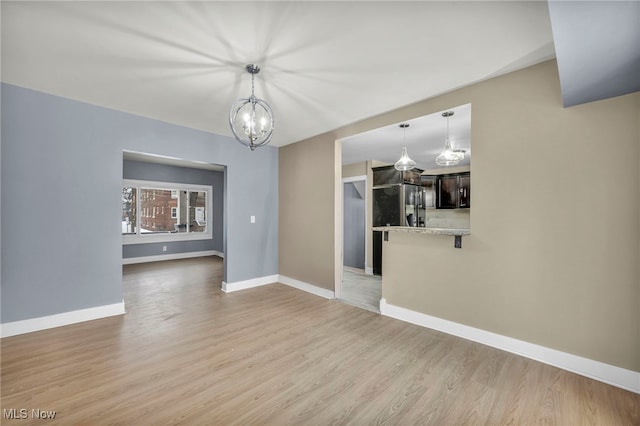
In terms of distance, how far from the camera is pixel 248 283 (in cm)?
456

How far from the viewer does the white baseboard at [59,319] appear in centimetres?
270

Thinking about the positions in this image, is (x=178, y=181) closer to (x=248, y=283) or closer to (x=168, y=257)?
(x=168, y=257)

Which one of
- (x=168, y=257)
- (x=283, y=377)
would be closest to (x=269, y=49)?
(x=283, y=377)

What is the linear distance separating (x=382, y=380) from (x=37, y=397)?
247cm

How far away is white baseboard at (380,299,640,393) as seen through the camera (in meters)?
1.93

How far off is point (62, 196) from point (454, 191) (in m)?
7.05

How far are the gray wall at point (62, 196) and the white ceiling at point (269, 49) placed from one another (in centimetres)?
29

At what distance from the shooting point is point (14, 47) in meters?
2.07

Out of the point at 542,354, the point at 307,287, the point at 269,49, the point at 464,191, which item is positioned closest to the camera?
the point at 269,49

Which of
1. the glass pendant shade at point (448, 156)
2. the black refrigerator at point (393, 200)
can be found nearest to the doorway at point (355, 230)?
the black refrigerator at point (393, 200)

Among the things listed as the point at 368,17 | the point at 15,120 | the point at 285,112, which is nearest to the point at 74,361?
the point at 15,120

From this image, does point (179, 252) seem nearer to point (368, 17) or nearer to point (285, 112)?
point (285, 112)

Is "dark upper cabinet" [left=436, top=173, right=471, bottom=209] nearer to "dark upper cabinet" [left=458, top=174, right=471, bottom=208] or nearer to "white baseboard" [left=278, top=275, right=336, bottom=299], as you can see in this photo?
"dark upper cabinet" [left=458, top=174, right=471, bottom=208]

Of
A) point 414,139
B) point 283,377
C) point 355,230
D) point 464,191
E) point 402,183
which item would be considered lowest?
point 283,377
